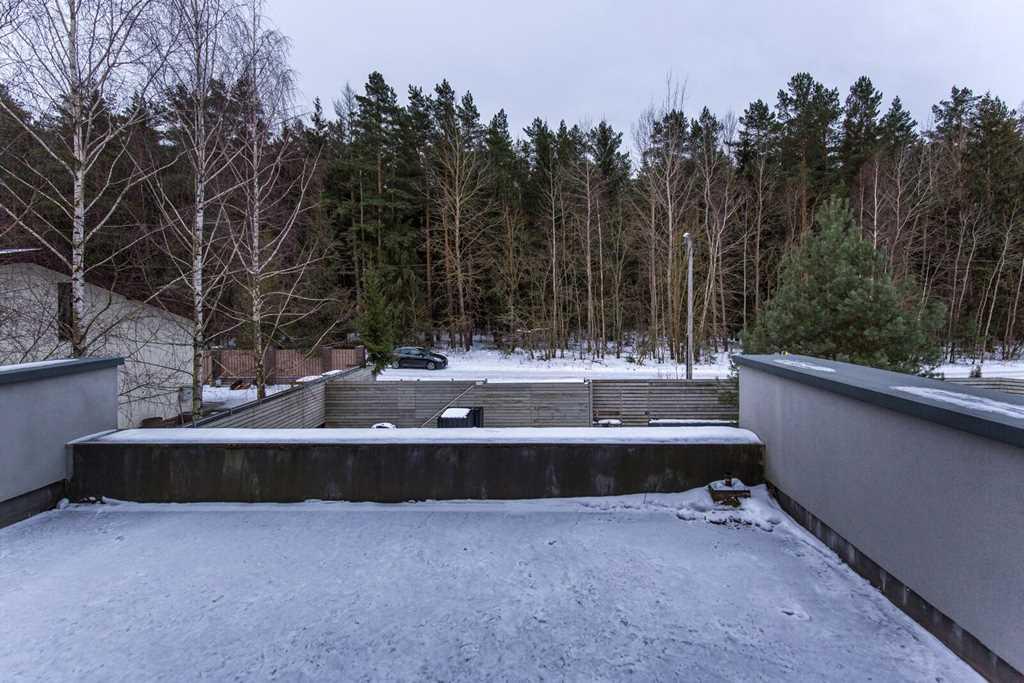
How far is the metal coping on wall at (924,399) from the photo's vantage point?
5.73 feet

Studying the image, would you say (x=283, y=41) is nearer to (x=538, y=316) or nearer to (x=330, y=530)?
(x=330, y=530)

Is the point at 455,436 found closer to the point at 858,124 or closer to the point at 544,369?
the point at 544,369

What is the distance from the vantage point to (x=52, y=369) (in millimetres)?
3773

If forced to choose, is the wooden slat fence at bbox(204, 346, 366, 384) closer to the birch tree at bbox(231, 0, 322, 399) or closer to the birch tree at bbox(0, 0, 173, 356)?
the birch tree at bbox(231, 0, 322, 399)

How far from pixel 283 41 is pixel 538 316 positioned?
2022 cm

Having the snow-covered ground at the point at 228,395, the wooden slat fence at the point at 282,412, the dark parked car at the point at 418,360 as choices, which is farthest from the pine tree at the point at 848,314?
the dark parked car at the point at 418,360

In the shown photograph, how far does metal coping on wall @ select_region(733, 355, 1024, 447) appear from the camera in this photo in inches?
68.7

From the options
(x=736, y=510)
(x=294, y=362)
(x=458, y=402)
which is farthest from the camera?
(x=294, y=362)

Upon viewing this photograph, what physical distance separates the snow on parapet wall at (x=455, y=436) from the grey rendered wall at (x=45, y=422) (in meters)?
0.25

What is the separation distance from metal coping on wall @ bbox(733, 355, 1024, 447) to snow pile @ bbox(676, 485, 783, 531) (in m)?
0.95

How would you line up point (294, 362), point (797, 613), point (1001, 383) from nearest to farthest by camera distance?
1. point (797, 613)
2. point (1001, 383)
3. point (294, 362)

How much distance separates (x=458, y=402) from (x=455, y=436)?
39.4ft

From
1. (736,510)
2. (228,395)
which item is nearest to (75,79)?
(736,510)

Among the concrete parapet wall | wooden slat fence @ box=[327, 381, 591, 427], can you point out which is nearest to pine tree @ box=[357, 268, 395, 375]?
wooden slat fence @ box=[327, 381, 591, 427]
